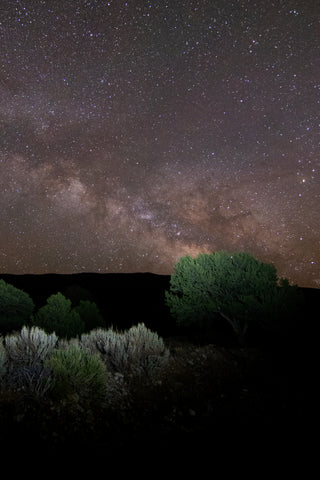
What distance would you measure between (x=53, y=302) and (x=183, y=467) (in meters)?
12.7

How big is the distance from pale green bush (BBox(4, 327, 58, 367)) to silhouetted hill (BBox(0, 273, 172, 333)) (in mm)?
25809

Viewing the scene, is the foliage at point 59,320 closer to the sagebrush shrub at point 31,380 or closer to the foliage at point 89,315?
the foliage at point 89,315

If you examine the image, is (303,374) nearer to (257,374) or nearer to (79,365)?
(257,374)

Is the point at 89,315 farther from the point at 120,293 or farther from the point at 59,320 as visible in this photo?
the point at 120,293

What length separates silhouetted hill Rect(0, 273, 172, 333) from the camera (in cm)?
3873

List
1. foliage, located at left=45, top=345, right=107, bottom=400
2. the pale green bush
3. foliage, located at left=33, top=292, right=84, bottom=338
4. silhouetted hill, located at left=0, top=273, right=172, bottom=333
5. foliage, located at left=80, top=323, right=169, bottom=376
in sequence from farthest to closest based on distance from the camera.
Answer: silhouetted hill, located at left=0, top=273, right=172, bottom=333, foliage, located at left=33, top=292, right=84, bottom=338, foliage, located at left=80, top=323, right=169, bottom=376, the pale green bush, foliage, located at left=45, top=345, right=107, bottom=400

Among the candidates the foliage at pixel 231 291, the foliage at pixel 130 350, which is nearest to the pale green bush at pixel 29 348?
the foliage at pixel 130 350

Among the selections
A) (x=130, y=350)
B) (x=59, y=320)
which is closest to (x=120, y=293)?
(x=59, y=320)

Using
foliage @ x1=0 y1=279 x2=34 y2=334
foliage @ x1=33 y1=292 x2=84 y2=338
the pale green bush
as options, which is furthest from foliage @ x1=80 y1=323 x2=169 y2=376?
foliage @ x1=0 y1=279 x2=34 y2=334

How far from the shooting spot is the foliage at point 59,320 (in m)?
13.7

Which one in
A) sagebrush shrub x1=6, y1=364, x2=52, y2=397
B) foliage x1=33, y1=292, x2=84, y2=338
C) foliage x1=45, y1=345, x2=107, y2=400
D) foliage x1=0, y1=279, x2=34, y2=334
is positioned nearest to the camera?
sagebrush shrub x1=6, y1=364, x2=52, y2=397

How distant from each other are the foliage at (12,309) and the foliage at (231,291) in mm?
9318

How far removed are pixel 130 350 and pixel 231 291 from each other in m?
7.27

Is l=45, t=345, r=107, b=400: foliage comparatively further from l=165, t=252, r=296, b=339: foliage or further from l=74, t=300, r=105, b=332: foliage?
l=74, t=300, r=105, b=332: foliage
